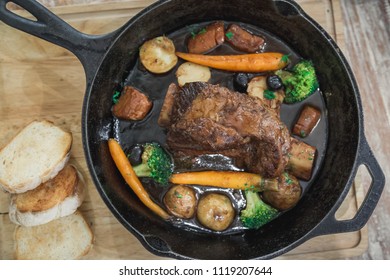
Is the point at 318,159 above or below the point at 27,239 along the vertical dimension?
above

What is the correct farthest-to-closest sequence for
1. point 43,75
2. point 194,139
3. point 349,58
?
point 349,58
point 43,75
point 194,139

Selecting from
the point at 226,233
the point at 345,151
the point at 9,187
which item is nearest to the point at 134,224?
the point at 226,233

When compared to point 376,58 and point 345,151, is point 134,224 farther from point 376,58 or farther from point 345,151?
point 376,58

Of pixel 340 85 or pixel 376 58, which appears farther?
pixel 376 58

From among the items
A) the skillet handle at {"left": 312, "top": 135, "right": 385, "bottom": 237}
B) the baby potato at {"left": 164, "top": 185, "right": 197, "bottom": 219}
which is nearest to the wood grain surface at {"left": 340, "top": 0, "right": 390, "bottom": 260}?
the skillet handle at {"left": 312, "top": 135, "right": 385, "bottom": 237}

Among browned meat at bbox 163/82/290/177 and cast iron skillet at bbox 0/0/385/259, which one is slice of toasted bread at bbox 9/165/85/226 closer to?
cast iron skillet at bbox 0/0/385/259

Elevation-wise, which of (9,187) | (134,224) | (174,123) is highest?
(174,123)

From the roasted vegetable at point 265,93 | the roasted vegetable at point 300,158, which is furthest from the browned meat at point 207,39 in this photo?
the roasted vegetable at point 300,158
